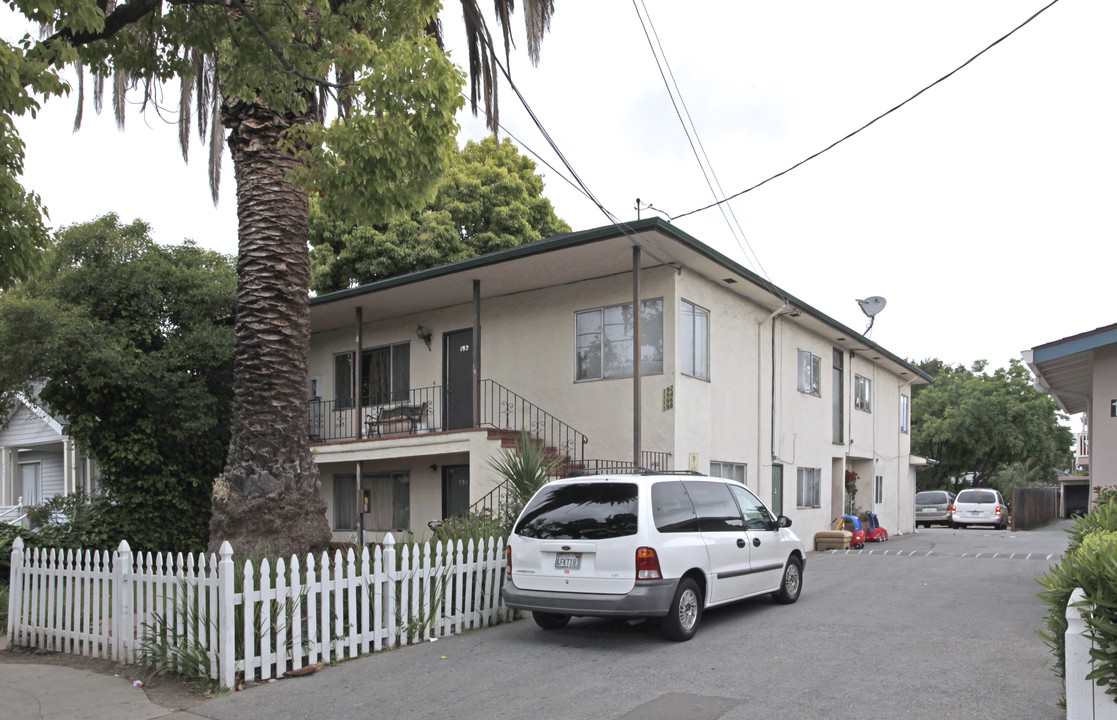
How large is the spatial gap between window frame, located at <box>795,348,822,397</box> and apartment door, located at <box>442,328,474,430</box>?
7.42m

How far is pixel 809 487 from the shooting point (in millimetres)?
20672

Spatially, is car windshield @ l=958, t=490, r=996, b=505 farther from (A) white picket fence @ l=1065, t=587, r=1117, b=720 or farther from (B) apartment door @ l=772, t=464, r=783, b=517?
(A) white picket fence @ l=1065, t=587, r=1117, b=720

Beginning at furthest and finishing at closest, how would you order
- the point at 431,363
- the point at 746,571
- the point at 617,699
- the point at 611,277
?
1. the point at 431,363
2. the point at 611,277
3. the point at 746,571
4. the point at 617,699

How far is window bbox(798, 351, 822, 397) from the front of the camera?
802 inches

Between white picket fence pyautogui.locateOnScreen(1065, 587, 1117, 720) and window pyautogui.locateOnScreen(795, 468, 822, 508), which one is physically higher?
white picket fence pyautogui.locateOnScreen(1065, 587, 1117, 720)

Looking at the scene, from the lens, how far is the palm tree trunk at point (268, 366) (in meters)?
9.41

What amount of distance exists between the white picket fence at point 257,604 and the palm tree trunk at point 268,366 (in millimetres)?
649

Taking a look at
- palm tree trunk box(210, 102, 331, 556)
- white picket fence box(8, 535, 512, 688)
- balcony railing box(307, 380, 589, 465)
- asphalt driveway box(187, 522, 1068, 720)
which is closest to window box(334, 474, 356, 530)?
balcony railing box(307, 380, 589, 465)

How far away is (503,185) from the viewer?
1132 inches

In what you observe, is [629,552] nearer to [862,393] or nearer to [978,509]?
[862,393]

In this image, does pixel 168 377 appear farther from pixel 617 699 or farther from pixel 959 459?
pixel 959 459

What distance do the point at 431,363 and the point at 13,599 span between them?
33.1ft

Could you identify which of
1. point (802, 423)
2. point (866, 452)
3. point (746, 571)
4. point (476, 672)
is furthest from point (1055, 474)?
point (476, 672)

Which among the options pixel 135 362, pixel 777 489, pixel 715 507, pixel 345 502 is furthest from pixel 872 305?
pixel 135 362
